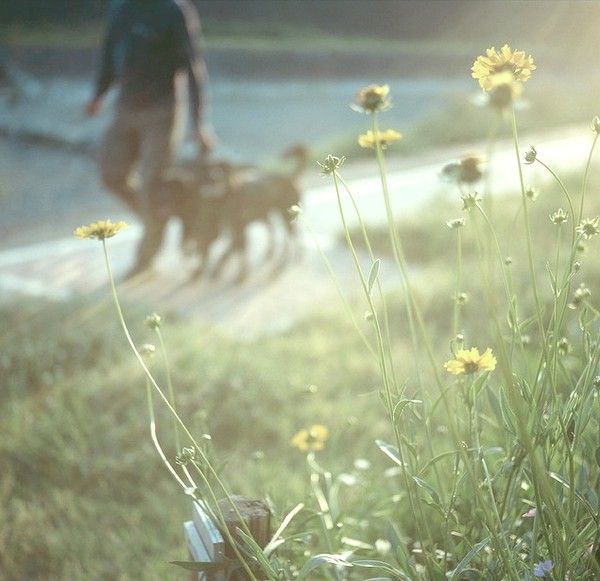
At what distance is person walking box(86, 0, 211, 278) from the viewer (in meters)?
5.93

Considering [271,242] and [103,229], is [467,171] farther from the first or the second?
[271,242]

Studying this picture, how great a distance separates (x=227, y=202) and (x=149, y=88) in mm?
786

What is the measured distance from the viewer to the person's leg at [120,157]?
20.4 feet

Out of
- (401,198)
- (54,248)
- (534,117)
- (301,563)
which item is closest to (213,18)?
(534,117)

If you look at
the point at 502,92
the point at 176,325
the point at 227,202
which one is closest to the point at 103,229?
the point at 502,92

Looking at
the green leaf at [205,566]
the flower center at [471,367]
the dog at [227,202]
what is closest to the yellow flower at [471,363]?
the flower center at [471,367]

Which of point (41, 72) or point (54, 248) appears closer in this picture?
point (54, 248)

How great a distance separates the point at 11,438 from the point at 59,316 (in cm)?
122

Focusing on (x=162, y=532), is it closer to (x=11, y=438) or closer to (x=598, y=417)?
(x=11, y=438)

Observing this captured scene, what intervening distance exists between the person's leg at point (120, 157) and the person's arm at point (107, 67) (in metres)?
0.15

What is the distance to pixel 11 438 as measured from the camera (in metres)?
3.46

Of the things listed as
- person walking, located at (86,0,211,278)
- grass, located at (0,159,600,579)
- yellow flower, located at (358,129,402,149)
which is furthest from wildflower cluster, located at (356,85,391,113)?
person walking, located at (86,0,211,278)

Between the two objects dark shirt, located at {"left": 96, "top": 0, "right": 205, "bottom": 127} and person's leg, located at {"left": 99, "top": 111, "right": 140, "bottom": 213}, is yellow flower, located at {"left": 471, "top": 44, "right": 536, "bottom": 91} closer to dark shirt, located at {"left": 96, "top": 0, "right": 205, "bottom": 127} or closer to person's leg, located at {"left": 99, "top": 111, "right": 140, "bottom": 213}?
dark shirt, located at {"left": 96, "top": 0, "right": 205, "bottom": 127}

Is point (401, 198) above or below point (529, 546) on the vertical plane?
below
